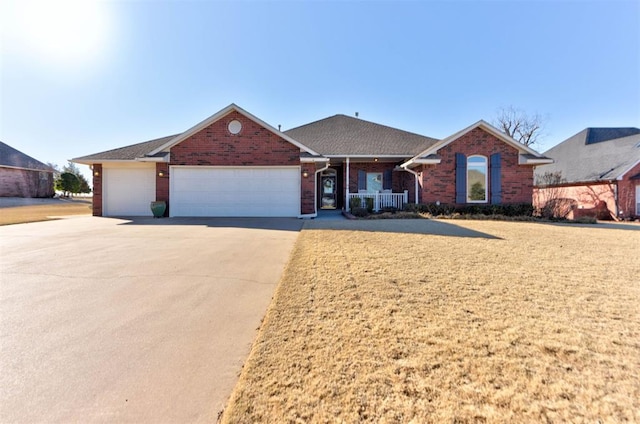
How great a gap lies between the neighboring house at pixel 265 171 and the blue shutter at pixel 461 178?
0.15 ft

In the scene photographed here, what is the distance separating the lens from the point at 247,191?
474 inches

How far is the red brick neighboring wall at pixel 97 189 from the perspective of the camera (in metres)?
13.4

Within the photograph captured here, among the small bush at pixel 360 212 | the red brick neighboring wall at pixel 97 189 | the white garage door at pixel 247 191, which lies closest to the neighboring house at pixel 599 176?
the small bush at pixel 360 212

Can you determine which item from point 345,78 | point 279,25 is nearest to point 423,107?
point 345,78

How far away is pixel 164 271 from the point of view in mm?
4457

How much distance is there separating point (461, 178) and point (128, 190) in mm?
16299

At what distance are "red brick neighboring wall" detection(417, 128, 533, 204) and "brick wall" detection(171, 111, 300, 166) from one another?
6416 mm

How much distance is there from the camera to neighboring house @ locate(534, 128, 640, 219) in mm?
14727

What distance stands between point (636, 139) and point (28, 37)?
30.6m

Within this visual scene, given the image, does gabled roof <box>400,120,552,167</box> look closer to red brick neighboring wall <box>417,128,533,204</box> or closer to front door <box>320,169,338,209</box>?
red brick neighboring wall <box>417,128,533,204</box>

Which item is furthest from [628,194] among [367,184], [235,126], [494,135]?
[235,126]

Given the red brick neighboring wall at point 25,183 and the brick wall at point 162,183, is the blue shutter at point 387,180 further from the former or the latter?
the red brick neighboring wall at point 25,183

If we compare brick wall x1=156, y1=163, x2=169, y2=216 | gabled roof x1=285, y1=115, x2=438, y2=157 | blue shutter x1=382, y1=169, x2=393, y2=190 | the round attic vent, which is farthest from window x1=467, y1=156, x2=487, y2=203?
brick wall x1=156, y1=163, x2=169, y2=216

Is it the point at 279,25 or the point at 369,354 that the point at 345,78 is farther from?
the point at 369,354
